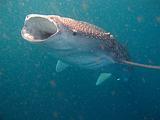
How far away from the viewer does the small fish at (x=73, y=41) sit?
4762 mm

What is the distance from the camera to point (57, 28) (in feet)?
15.4

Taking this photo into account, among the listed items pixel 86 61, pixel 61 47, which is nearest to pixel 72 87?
pixel 86 61

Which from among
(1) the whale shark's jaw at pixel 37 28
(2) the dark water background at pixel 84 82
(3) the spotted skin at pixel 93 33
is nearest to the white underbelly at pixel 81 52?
(3) the spotted skin at pixel 93 33

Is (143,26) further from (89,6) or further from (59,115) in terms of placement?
(59,115)

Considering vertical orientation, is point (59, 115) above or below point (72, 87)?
below

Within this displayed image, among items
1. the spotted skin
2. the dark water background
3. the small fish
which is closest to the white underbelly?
the small fish

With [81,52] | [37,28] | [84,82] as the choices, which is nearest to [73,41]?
[81,52]

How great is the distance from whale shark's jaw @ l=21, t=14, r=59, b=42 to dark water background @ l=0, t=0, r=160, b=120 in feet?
30.7

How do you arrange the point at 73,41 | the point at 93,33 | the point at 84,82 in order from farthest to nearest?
1. the point at 84,82
2. the point at 93,33
3. the point at 73,41

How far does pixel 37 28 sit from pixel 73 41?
0.68 metres

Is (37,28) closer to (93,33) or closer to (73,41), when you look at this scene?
(73,41)

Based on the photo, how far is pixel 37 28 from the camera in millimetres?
5043

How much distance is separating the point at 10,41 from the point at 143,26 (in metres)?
8.73

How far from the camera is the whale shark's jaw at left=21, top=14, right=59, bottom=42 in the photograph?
4.77 metres
